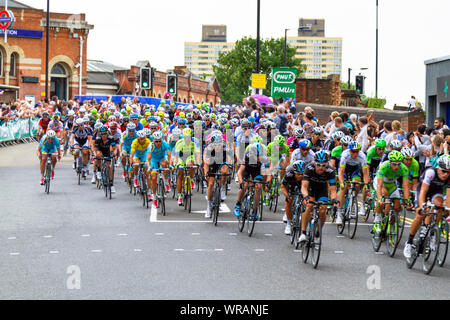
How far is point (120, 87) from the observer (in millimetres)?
90438

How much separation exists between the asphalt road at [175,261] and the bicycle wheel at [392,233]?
0.16m

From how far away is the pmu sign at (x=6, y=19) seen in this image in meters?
63.2

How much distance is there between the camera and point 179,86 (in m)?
101

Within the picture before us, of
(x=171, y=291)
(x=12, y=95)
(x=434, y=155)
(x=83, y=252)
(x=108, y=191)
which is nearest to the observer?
(x=171, y=291)

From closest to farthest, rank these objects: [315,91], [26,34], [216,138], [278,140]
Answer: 1. [216,138]
2. [278,140]
3. [315,91]
4. [26,34]

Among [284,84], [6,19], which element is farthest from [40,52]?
[284,84]

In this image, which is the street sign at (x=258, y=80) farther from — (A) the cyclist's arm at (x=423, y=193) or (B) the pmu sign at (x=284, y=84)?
(A) the cyclist's arm at (x=423, y=193)

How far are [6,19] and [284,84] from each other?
34.8m

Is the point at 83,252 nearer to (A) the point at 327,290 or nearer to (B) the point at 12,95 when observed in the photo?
(A) the point at 327,290

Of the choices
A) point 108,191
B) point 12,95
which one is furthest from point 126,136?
point 12,95

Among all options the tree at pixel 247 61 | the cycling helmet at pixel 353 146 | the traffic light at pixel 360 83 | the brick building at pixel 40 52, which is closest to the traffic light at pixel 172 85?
the traffic light at pixel 360 83

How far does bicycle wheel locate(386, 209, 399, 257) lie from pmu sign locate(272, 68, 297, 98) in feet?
80.2

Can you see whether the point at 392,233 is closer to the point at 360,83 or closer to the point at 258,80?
the point at 258,80

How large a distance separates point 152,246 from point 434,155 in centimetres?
713
